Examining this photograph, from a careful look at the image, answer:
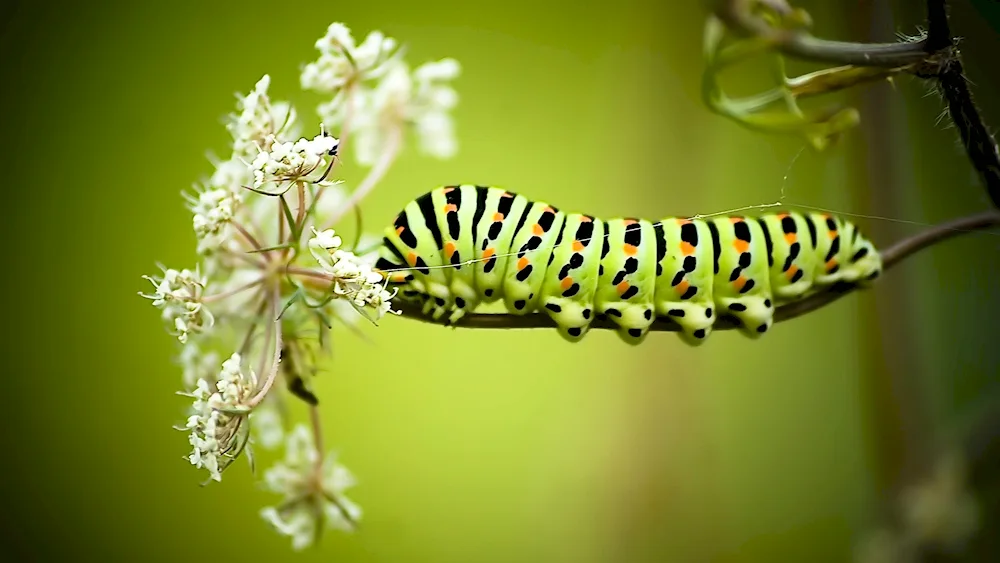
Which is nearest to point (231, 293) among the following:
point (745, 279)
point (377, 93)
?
point (377, 93)

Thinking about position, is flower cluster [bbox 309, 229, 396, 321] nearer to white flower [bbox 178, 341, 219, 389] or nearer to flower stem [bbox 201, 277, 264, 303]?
flower stem [bbox 201, 277, 264, 303]

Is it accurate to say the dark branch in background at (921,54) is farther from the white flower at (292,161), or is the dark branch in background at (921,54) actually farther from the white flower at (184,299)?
the white flower at (184,299)

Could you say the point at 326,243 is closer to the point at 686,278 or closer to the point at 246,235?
the point at 246,235

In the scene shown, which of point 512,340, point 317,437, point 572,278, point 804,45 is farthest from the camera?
point 512,340

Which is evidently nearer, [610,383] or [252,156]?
[252,156]

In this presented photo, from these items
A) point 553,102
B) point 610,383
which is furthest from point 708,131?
point 610,383

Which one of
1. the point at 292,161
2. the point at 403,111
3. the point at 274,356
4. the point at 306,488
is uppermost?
the point at 403,111

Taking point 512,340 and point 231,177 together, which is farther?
point 512,340

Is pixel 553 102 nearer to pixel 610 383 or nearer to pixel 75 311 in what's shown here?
pixel 610 383
